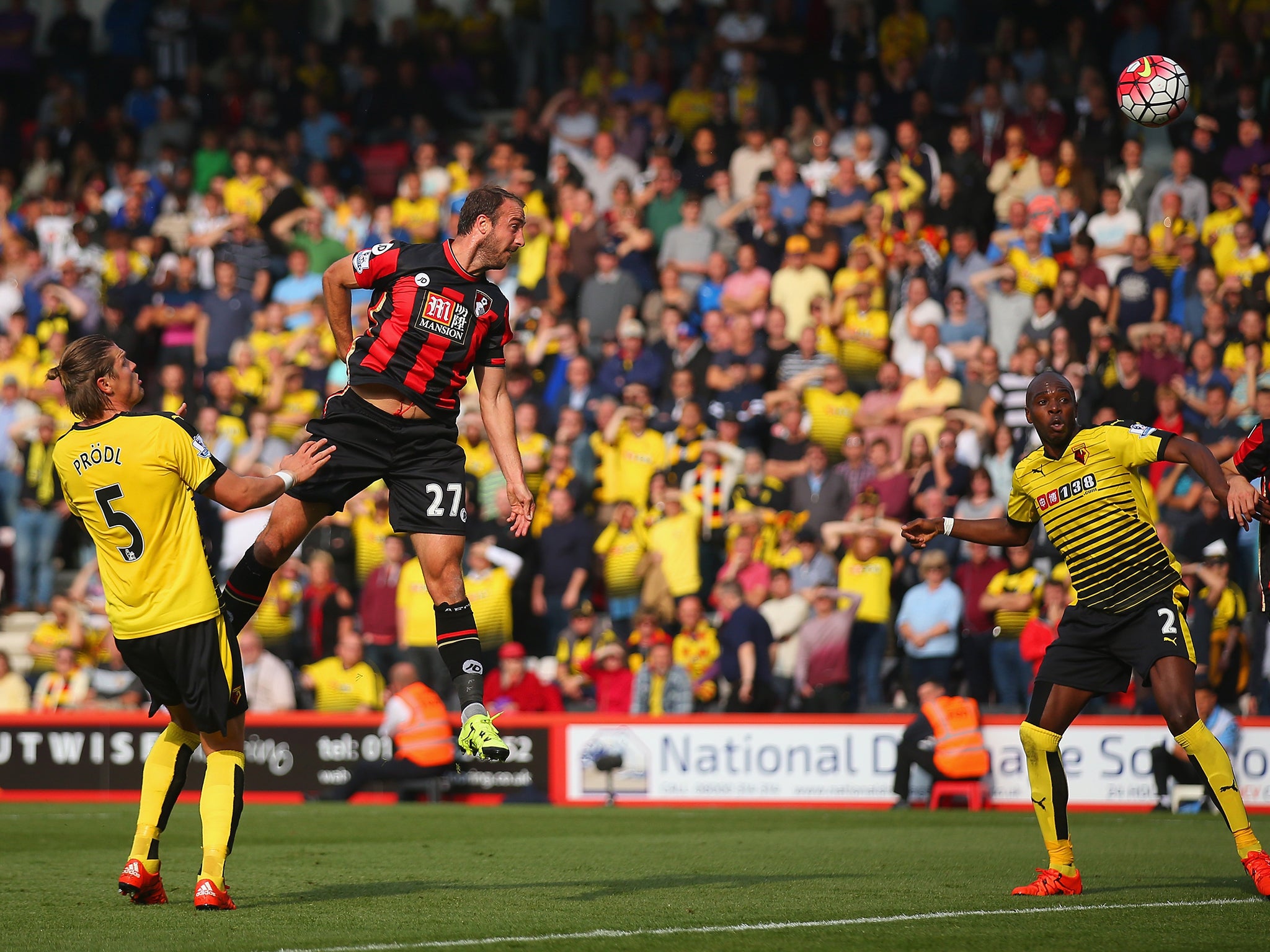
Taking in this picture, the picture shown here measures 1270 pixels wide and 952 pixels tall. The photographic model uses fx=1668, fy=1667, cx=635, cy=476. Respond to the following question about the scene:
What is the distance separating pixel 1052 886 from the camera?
25.5 ft

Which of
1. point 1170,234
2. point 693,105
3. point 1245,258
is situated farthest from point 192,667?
point 693,105

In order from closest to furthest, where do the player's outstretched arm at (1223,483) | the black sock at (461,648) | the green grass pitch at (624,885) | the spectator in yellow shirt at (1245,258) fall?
the green grass pitch at (624,885), the player's outstretched arm at (1223,483), the black sock at (461,648), the spectator in yellow shirt at (1245,258)

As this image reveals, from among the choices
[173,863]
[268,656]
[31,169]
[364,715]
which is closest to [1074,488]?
[173,863]

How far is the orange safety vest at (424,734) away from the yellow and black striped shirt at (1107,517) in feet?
27.2

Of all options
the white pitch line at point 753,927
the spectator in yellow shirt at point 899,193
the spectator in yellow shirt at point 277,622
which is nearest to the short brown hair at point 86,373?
the white pitch line at point 753,927

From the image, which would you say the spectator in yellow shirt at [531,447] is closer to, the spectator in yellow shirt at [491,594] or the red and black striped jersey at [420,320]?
the spectator in yellow shirt at [491,594]

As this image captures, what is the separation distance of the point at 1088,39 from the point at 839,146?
10.3ft

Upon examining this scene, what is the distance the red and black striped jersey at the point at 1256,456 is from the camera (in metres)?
7.86

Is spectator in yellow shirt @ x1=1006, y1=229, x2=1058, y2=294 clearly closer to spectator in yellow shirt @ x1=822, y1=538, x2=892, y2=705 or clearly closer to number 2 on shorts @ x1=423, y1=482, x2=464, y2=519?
spectator in yellow shirt @ x1=822, y1=538, x2=892, y2=705

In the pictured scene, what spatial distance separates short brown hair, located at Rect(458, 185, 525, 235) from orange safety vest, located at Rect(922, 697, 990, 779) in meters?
8.33

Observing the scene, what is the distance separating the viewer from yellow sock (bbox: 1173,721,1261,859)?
308 inches

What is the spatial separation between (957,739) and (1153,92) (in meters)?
5.83

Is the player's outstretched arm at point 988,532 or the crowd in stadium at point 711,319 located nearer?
the player's outstretched arm at point 988,532

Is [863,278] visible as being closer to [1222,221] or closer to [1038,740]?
[1222,221]
